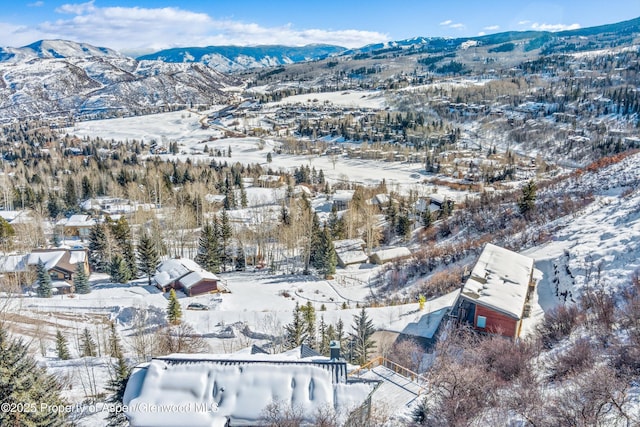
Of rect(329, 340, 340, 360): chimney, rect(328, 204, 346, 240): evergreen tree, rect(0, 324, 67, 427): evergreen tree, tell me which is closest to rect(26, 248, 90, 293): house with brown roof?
rect(328, 204, 346, 240): evergreen tree

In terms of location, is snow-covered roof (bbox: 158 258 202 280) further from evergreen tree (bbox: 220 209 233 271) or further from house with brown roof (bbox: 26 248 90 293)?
house with brown roof (bbox: 26 248 90 293)

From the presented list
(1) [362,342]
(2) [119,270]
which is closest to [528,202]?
(1) [362,342]

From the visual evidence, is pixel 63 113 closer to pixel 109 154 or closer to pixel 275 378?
pixel 109 154

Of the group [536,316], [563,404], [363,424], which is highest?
[563,404]

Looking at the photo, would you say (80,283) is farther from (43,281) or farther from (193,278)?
(193,278)

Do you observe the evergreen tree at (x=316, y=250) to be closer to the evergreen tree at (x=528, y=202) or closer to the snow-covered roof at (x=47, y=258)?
the evergreen tree at (x=528, y=202)

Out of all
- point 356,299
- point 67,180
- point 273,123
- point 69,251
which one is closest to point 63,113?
point 273,123

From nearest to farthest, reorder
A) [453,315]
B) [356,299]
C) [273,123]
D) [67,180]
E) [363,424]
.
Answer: [363,424] < [453,315] < [356,299] < [67,180] < [273,123]
